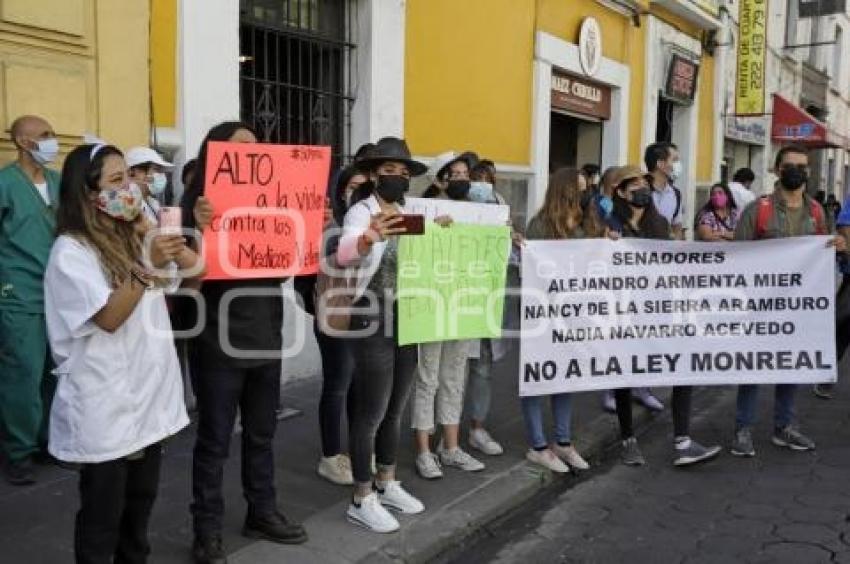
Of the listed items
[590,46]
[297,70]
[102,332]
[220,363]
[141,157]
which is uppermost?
[590,46]

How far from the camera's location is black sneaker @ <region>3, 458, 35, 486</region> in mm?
4309

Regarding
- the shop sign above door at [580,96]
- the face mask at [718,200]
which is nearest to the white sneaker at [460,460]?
the face mask at [718,200]

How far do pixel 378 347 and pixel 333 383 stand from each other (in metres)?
0.81

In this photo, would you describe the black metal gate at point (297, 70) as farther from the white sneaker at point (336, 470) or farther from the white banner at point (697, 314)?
the white sneaker at point (336, 470)

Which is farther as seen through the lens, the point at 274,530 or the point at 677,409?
the point at 677,409

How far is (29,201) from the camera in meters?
4.34

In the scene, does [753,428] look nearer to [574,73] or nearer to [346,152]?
[346,152]

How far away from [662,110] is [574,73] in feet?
14.3

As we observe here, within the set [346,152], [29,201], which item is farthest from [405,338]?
[346,152]

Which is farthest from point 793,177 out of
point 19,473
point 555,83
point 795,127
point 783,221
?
point 795,127

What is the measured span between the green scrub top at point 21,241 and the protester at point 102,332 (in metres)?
1.81

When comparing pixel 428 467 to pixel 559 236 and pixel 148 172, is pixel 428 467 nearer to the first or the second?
pixel 559 236

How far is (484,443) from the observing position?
16.9 ft

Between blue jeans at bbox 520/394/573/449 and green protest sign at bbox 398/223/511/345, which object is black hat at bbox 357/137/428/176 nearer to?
green protest sign at bbox 398/223/511/345
